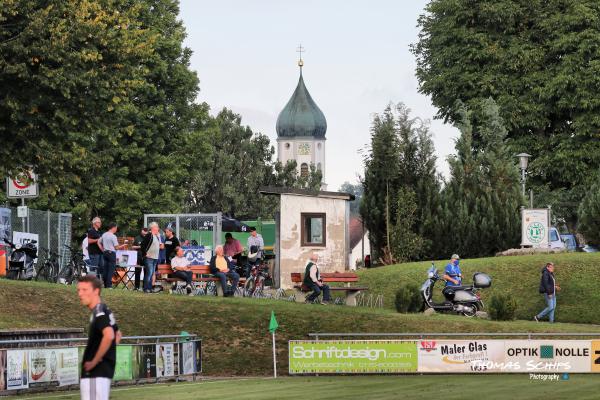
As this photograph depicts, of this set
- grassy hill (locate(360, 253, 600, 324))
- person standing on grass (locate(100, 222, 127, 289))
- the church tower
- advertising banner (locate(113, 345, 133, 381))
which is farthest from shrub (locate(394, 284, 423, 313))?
the church tower

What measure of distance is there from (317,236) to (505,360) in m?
18.3

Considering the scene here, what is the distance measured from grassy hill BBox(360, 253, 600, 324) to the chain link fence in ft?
38.1

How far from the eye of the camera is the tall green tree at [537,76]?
2657 inches

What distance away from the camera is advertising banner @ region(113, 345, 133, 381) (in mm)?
27938

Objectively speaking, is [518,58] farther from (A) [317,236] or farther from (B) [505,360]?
(B) [505,360]

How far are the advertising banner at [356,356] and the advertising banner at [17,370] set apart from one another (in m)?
8.44

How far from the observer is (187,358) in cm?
3119

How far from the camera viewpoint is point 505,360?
32.1 meters

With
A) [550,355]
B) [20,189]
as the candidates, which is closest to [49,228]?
[20,189]

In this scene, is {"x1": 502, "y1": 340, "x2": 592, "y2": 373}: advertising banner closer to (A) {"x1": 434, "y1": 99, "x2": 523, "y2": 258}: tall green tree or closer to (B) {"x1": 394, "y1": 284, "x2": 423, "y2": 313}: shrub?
(B) {"x1": 394, "y1": 284, "x2": 423, "y2": 313}: shrub

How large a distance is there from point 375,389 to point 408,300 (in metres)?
14.2

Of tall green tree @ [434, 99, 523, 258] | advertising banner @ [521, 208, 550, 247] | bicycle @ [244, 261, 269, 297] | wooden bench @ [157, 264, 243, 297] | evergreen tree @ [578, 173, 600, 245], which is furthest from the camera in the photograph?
tall green tree @ [434, 99, 523, 258]

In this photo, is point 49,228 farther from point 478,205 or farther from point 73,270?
point 478,205

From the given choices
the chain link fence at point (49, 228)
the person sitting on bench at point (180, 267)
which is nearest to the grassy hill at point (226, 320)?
the person sitting on bench at point (180, 267)
